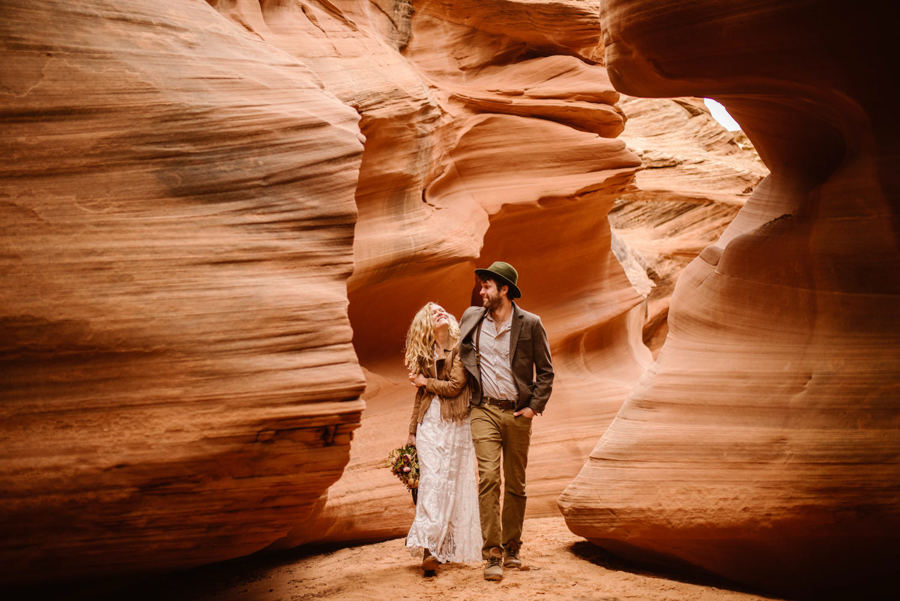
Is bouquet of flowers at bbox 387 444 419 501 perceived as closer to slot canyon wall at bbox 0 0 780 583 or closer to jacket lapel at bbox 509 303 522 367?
jacket lapel at bbox 509 303 522 367

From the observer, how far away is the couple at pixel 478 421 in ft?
17.6

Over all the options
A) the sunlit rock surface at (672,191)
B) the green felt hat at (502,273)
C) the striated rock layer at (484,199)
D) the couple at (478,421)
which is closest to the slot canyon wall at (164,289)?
the couple at (478,421)

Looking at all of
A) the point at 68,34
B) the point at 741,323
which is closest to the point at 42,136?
the point at 68,34

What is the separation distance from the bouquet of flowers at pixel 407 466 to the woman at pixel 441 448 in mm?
58

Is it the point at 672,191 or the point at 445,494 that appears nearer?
the point at 445,494

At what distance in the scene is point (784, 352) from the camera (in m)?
5.21

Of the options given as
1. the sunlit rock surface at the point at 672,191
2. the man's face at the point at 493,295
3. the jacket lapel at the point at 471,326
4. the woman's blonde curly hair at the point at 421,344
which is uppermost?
the sunlit rock surface at the point at 672,191

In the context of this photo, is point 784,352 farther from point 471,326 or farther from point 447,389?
point 447,389

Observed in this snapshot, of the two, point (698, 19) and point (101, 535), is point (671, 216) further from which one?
point (101, 535)

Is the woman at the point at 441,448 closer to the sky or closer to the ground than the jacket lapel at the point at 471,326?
closer to the ground

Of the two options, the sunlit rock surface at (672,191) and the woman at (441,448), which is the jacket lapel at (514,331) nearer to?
the woman at (441,448)

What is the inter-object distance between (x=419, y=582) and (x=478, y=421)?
3.56ft

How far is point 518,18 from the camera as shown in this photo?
850cm

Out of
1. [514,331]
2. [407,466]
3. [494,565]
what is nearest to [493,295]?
[514,331]
